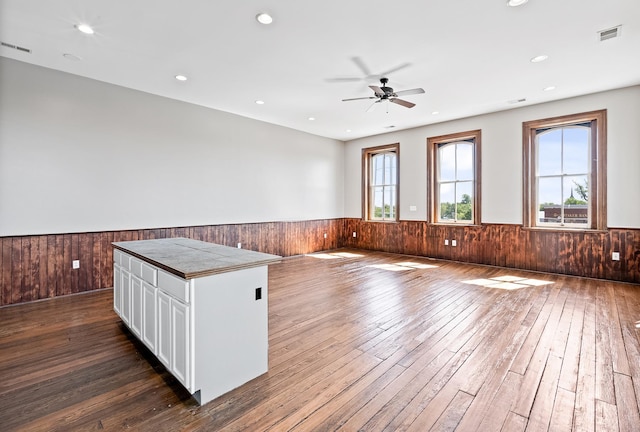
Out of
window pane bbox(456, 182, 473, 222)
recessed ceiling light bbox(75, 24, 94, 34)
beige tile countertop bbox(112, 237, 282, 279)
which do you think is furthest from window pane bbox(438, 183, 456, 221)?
recessed ceiling light bbox(75, 24, 94, 34)

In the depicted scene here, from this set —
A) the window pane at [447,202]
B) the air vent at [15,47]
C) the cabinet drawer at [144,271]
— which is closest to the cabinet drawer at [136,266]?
the cabinet drawer at [144,271]

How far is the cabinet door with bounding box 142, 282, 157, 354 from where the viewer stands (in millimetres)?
2293

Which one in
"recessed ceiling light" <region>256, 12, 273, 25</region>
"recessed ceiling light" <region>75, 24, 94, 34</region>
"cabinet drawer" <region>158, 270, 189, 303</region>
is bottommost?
"cabinet drawer" <region>158, 270, 189, 303</region>

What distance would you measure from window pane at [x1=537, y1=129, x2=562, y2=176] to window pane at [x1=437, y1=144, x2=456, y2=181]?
1568 mm

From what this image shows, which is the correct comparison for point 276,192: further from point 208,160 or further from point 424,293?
point 424,293

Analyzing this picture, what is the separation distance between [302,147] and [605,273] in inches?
→ 248

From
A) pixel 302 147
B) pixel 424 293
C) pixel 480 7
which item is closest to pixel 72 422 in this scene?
pixel 424 293

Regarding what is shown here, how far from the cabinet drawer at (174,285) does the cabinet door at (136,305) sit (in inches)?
19.9

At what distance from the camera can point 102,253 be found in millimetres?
4531

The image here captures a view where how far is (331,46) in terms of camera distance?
11.4 feet

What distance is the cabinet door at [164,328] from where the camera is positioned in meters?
2.08

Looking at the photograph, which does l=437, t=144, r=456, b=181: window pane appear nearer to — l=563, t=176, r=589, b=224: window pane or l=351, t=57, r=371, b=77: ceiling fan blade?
l=563, t=176, r=589, b=224: window pane

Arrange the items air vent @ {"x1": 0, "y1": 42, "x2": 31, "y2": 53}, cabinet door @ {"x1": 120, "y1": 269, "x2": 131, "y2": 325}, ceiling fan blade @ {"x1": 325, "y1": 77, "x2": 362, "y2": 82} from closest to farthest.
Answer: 1. cabinet door @ {"x1": 120, "y1": 269, "x2": 131, "y2": 325}
2. air vent @ {"x1": 0, "y1": 42, "x2": 31, "y2": 53}
3. ceiling fan blade @ {"x1": 325, "y1": 77, "x2": 362, "y2": 82}

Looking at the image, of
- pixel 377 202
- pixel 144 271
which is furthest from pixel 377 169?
pixel 144 271
